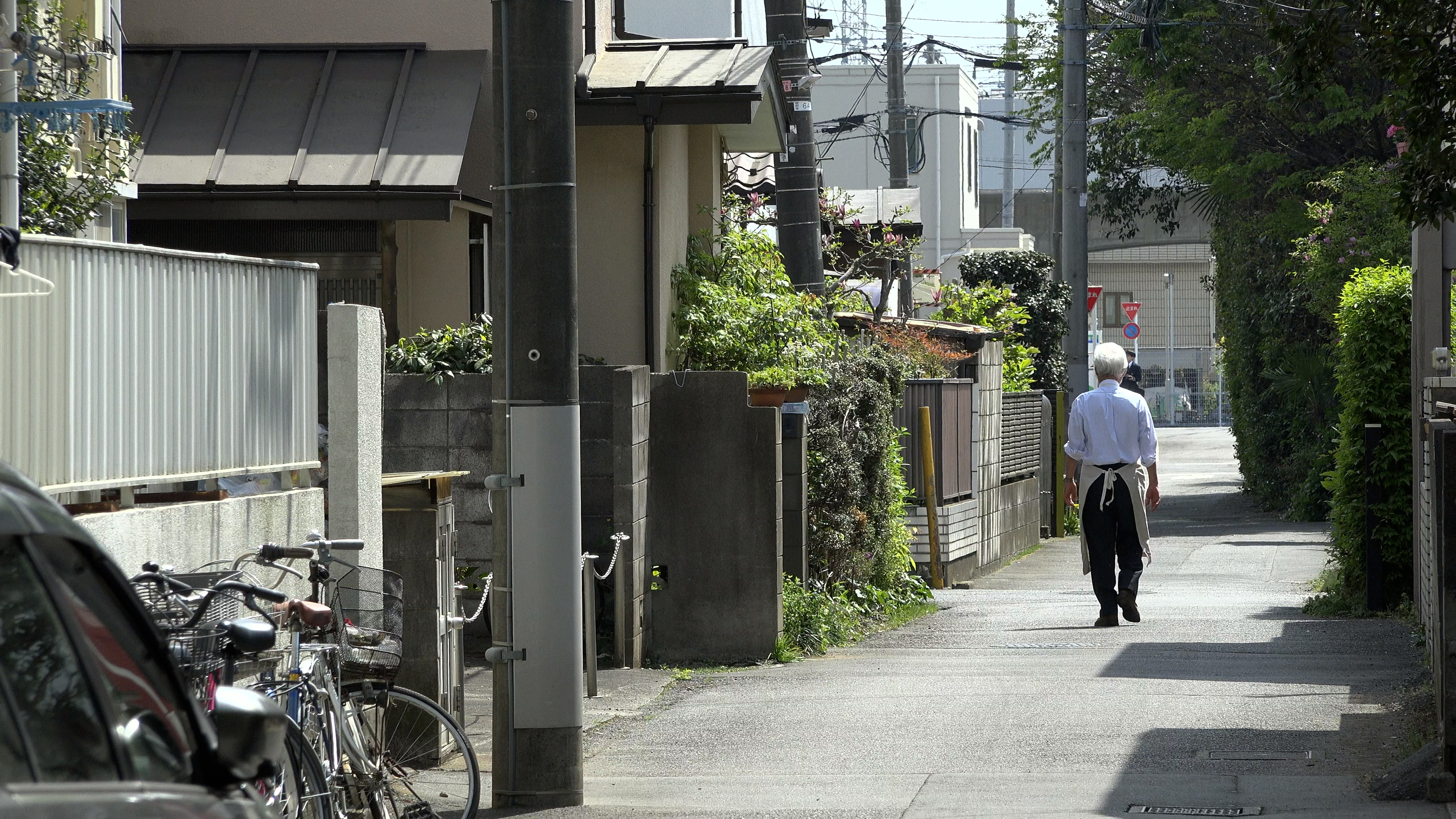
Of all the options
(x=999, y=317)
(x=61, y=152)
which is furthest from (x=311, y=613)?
(x=999, y=317)

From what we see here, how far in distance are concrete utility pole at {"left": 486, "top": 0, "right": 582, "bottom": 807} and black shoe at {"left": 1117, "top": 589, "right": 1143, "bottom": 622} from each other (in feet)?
20.6

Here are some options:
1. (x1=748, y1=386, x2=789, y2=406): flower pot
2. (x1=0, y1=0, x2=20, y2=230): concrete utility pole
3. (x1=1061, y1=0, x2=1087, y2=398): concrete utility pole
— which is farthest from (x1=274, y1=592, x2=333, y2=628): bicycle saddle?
(x1=1061, y1=0, x2=1087, y2=398): concrete utility pole

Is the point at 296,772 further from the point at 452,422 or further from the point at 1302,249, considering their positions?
the point at 1302,249

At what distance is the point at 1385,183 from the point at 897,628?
818 centimetres

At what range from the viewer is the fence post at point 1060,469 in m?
23.9

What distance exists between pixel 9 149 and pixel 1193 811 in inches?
213

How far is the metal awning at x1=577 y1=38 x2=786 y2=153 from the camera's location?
40.2 feet

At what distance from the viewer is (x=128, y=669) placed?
286cm

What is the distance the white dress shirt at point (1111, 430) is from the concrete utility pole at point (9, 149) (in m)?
7.36

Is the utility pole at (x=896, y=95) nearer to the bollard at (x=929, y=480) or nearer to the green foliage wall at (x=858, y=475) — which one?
the bollard at (x=929, y=480)

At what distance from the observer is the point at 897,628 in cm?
1315

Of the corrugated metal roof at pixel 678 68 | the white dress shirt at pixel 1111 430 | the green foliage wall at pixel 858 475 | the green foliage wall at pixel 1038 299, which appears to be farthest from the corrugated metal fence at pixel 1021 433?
the corrugated metal roof at pixel 678 68

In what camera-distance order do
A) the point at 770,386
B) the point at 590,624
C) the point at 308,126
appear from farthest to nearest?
the point at 308,126, the point at 770,386, the point at 590,624

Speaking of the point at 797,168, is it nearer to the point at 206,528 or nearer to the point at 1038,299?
the point at 206,528
